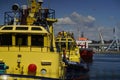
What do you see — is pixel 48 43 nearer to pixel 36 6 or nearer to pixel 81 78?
pixel 36 6

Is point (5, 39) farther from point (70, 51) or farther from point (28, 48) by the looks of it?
point (70, 51)

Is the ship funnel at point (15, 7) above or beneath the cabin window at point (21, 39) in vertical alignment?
above

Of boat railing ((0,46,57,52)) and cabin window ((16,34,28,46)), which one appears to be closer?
boat railing ((0,46,57,52))

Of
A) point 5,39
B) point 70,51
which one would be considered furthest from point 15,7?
point 70,51

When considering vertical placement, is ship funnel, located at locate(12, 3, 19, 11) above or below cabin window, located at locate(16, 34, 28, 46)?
above

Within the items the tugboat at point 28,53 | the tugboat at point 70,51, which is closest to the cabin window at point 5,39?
the tugboat at point 28,53

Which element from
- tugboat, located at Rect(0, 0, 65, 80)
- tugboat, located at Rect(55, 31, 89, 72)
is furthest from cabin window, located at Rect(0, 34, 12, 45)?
tugboat, located at Rect(55, 31, 89, 72)

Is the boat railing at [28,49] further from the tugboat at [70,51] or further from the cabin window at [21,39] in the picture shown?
the tugboat at [70,51]

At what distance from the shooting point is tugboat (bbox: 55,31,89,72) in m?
47.4

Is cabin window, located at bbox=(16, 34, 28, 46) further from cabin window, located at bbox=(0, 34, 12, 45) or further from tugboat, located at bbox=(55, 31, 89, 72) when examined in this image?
tugboat, located at bbox=(55, 31, 89, 72)

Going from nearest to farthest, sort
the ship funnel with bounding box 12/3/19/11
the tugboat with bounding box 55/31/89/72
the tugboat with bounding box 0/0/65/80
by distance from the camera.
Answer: the tugboat with bounding box 0/0/65/80, the ship funnel with bounding box 12/3/19/11, the tugboat with bounding box 55/31/89/72

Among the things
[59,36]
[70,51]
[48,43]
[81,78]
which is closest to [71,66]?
[81,78]

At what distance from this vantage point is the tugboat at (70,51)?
1865 inches

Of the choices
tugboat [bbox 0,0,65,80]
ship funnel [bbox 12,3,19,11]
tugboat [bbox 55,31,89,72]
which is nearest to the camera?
tugboat [bbox 0,0,65,80]
